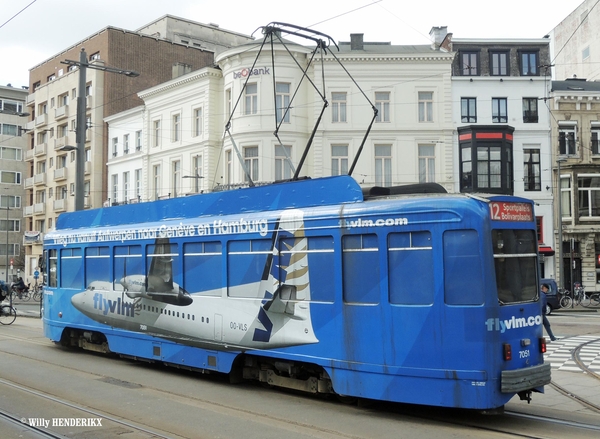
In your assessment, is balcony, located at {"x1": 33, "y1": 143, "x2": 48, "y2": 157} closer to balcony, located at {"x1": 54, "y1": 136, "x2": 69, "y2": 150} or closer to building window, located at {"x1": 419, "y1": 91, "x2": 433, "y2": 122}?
balcony, located at {"x1": 54, "y1": 136, "x2": 69, "y2": 150}

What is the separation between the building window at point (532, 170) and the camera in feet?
116

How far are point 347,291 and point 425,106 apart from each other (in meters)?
26.5

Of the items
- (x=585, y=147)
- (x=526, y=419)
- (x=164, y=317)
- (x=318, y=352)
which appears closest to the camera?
(x=526, y=419)

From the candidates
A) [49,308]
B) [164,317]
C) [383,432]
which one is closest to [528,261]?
[383,432]

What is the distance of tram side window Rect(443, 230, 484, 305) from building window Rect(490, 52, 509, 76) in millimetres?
30231

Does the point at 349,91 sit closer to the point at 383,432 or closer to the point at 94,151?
the point at 94,151

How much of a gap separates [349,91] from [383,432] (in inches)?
1082

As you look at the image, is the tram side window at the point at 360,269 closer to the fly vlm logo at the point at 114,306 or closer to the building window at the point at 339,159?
the fly vlm logo at the point at 114,306

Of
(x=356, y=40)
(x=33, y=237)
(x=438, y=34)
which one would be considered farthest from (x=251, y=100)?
(x=33, y=237)

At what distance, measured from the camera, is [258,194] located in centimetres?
1043

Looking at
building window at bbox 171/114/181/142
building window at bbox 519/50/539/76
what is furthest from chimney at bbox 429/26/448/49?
building window at bbox 171/114/181/142

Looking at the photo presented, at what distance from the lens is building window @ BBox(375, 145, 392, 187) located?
3319cm

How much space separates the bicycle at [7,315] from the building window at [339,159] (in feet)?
53.8

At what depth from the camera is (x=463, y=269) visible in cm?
775
